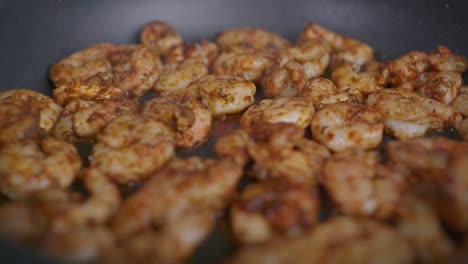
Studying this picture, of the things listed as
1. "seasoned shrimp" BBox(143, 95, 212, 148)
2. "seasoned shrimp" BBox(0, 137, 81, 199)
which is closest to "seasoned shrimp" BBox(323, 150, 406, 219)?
"seasoned shrimp" BBox(143, 95, 212, 148)

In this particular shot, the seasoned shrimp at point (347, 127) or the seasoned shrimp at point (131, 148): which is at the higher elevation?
the seasoned shrimp at point (347, 127)

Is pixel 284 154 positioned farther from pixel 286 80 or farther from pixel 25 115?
pixel 25 115

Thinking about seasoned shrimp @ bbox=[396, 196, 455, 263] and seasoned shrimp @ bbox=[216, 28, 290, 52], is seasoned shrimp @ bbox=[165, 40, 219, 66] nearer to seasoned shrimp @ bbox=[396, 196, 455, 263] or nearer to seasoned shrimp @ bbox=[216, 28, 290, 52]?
seasoned shrimp @ bbox=[216, 28, 290, 52]

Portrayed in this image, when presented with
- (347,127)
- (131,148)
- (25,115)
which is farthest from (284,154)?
(25,115)

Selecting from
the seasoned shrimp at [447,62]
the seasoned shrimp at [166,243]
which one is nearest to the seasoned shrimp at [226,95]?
the seasoned shrimp at [166,243]

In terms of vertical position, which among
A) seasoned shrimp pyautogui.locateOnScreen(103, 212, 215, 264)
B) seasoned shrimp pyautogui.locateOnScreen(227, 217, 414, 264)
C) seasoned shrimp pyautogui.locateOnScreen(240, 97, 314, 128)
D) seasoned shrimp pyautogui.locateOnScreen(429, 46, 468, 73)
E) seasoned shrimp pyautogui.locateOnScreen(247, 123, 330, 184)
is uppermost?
seasoned shrimp pyautogui.locateOnScreen(429, 46, 468, 73)

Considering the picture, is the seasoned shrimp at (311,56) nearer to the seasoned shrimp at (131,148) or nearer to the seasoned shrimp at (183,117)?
the seasoned shrimp at (183,117)
